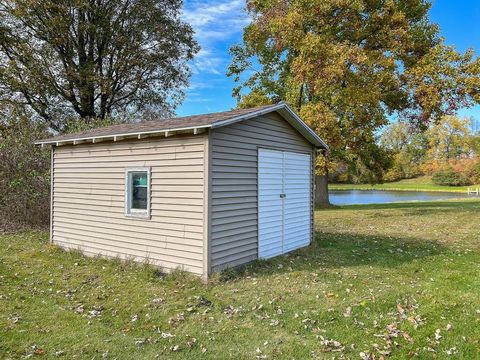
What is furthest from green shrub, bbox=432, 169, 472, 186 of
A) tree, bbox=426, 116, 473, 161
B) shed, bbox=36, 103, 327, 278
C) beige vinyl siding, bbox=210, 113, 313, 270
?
beige vinyl siding, bbox=210, 113, 313, 270

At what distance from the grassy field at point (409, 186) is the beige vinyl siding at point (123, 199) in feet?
131

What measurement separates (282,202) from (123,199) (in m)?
3.47

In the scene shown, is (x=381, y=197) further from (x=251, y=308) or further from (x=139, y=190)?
(x=251, y=308)

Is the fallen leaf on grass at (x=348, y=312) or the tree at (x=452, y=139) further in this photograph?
the tree at (x=452, y=139)

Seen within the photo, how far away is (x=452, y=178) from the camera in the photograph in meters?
49.3

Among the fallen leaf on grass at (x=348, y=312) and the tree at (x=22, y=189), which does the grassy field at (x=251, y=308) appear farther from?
the tree at (x=22, y=189)

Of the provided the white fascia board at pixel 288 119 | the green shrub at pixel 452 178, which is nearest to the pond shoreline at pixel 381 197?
the green shrub at pixel 452 178

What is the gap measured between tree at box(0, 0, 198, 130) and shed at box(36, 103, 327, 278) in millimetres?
11193

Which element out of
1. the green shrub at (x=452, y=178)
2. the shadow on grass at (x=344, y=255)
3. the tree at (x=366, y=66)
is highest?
the tree at (x=366, y=66)

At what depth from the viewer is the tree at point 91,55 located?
698 inches

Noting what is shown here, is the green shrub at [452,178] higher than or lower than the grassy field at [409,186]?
higher

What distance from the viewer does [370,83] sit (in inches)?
578

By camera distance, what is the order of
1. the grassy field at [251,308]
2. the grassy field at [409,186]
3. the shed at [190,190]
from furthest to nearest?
the grassy field at [409,186], the shed at [190,190], the grassy field at [251,308]

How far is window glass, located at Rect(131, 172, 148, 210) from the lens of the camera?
7.29 meters
